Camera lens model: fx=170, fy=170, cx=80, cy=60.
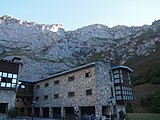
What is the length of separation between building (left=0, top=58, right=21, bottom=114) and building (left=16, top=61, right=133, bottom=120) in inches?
339

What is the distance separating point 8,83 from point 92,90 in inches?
715

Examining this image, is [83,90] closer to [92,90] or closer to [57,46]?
[92,90]

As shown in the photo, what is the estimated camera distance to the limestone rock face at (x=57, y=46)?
4176 inches

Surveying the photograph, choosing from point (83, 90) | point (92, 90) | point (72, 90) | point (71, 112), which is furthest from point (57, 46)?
point (92, 90)

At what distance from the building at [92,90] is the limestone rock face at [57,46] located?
58.7 m

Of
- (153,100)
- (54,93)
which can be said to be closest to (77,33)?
(153,100)

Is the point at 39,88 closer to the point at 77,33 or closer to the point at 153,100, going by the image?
the point at 153,100

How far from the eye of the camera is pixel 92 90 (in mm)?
30969

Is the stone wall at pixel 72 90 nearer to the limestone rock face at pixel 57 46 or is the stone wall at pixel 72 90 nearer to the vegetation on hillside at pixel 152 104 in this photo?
the vegetation on hillside at pixel 152 104

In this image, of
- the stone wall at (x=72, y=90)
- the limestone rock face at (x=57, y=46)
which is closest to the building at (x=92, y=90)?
the stone wall at (x=72, y=90)

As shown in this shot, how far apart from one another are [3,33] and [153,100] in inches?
4716

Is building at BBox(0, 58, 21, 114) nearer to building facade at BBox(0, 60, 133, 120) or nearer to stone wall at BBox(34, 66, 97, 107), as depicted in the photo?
building facade at BBox(0, 60, 133, 120)

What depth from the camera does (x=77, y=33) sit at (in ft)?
527

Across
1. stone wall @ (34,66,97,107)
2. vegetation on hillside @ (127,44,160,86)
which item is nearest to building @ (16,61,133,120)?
stone wall @ (34,66,97,107)
